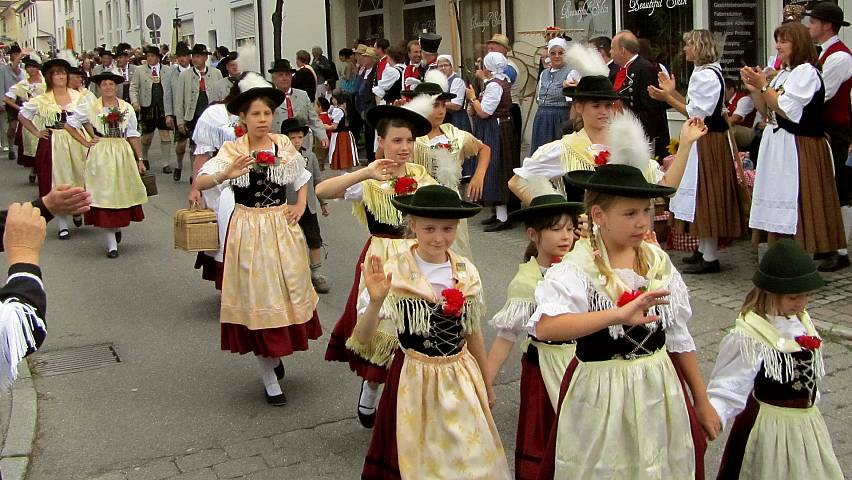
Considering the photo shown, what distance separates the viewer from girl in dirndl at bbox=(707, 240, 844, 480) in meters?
3.89

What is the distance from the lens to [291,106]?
1055cm

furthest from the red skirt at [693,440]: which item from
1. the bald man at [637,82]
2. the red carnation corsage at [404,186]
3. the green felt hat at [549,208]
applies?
the bald man at [637,82]

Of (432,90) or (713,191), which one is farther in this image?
(713,191)

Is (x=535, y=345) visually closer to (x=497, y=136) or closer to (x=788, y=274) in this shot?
(x=788, y=274)

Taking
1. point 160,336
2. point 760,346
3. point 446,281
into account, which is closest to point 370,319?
point 446,281

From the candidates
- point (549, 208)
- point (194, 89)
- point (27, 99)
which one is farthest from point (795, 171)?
point (27, 99)

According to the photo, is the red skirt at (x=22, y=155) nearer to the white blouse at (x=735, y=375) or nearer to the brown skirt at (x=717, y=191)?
the brown skirt at (x=717, y=191)

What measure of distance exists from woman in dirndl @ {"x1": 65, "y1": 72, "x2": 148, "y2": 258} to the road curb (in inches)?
169

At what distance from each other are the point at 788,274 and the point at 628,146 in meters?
0.84

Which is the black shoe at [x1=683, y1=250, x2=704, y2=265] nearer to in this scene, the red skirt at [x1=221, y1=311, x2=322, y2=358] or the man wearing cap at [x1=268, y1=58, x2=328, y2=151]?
the man wearing cap at [x1=268, y1=58, x2=328, y2=151]

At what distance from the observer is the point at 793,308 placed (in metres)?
4.03

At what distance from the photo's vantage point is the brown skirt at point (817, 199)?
8234 mm

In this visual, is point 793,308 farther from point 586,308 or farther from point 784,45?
point 784,45

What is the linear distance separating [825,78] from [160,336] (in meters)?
5.84
